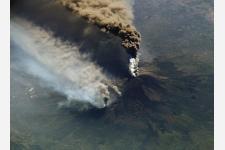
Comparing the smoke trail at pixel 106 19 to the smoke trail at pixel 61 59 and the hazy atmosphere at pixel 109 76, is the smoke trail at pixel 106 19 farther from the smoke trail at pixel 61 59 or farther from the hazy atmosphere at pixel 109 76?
the smoke trail at pixel 61 59

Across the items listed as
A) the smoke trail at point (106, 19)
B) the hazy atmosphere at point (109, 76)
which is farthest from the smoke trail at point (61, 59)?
the smoke trail at point (106, 19)

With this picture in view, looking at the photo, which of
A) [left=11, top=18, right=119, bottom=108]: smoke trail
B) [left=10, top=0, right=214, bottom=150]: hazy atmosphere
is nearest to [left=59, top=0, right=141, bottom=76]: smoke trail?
[left=10, top=0, right=214, bottom=150]: hazy atmosphere

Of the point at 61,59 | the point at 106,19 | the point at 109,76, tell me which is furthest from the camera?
the point at 109,76

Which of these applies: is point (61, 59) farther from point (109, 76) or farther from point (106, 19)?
point (109, 76)

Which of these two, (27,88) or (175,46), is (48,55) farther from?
(175,46)

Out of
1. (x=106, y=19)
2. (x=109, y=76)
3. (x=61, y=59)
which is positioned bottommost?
(x=109, y=76)

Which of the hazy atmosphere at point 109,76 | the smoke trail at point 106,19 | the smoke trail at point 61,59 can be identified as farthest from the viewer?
the smoke trail at point 61,59

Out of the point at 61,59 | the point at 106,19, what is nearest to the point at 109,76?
the point at 61,59

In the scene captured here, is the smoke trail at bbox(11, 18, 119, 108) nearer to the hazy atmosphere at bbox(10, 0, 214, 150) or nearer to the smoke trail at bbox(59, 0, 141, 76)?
the hazy atmosphere at bbox(10, 0, 214, 150)

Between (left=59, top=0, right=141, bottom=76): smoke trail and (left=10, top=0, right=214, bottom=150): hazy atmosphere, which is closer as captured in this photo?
(left=59, top=0, right=141, bottom=76): smoke trail

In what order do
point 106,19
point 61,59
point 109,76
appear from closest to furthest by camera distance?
point 106,19 → point 61,59 → point 109,76

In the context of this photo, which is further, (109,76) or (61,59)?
(109,76)

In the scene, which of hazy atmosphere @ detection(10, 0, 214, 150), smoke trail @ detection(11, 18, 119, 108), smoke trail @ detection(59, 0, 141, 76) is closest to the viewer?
smoke trail @ detection(59, 0, 141, 76)

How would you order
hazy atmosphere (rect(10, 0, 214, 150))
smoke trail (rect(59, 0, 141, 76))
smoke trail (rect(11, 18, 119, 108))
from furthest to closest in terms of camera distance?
smoke trail (rect(11, 18, 119, 108)), hazy atmosphere (rect(10, 0, 214, 150)), smoke trail (rect(59, 0, 141, 76))
